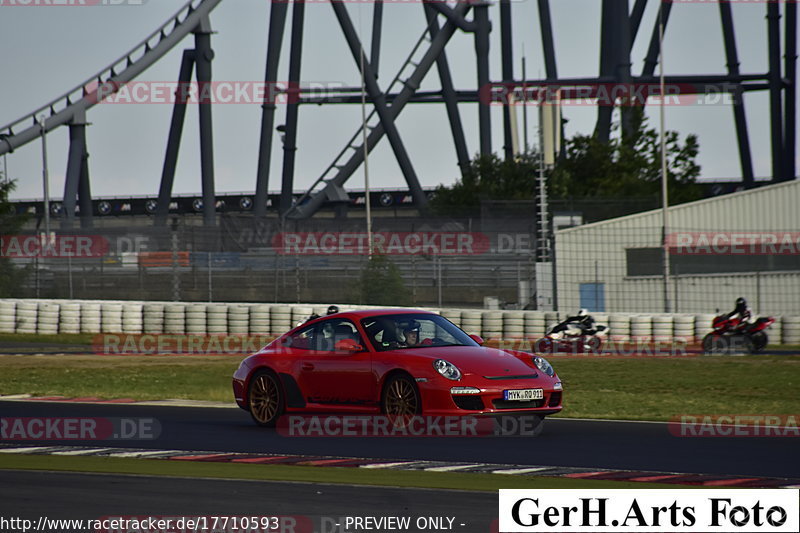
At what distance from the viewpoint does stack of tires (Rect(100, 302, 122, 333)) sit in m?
30.4

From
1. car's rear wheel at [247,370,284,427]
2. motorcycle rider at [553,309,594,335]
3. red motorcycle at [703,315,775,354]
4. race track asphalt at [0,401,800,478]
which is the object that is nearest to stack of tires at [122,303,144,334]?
motorcycle rider at [553,309,594,335]

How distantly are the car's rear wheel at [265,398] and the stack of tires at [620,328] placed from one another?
600 inches

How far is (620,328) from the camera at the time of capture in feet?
87.8

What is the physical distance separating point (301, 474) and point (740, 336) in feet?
55.7

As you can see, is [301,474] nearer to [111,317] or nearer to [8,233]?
[111,317]

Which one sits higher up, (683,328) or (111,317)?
(111,317)

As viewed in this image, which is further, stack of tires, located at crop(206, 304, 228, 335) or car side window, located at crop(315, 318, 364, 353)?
stack of tires, located at crop(206, 304, 228, 335)

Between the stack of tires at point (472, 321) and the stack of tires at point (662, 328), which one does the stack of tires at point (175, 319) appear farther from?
the stack of tires at point (662, 328)

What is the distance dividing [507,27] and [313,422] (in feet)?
182

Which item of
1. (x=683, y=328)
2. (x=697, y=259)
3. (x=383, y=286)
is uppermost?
(x=697, y=259)

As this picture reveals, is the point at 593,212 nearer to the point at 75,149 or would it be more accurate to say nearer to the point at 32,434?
the point at 75,149

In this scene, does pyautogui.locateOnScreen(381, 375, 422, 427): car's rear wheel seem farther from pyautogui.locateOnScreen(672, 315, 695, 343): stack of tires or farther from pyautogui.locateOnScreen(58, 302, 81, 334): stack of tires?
pyautogui.locateOnScreen(58, 302, 81, 334): stack of tires

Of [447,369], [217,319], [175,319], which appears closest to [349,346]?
[447,369]

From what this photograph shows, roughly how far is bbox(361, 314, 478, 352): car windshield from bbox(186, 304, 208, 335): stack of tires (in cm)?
1776
